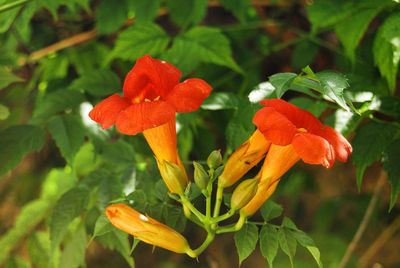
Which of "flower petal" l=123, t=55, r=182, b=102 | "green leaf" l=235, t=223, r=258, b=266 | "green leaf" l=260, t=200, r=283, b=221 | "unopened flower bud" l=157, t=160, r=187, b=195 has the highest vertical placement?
"flower petal" l=123, t=55, r=182, b=102

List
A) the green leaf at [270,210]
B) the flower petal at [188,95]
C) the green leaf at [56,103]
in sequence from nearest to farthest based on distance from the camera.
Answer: the flower petal at [188,95] → the green leaf at [270,210] → the green leaf at [56,103]

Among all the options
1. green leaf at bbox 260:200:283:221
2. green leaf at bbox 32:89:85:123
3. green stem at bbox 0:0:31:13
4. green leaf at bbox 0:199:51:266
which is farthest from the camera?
green leaf at bbox 0:199:51:266

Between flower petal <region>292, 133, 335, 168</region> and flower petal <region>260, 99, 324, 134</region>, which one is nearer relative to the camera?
flower petal <region>292, 133, 335, 168</region>

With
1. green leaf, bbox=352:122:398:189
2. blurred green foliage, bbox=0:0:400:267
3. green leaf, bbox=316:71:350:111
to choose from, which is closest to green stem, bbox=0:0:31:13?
blurred green foliage, bbox=0:0:400:267

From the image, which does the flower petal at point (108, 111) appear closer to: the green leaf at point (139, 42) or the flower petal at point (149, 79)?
the flower petal at point (149, 79)

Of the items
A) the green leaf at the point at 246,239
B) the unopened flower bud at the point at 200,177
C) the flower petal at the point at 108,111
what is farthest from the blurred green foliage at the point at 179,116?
the flower petal at the point at 108,111

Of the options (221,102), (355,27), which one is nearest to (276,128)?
(221,102)

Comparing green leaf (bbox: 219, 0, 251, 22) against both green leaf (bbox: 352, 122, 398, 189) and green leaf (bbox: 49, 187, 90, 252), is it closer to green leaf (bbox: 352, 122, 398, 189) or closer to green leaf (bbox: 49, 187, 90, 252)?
green leaf (bbox: 352, 122, 398, 189)

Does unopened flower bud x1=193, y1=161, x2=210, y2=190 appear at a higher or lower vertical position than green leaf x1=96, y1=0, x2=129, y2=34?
higher

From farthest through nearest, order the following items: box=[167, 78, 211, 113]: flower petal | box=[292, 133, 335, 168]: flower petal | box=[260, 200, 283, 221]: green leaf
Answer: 1. box=[260, 200, 283, 221]: green leaf
2. box=[167, 78, 211, 113]: flower petal
3. box=[292, 133, 335, 168]: flower petal
